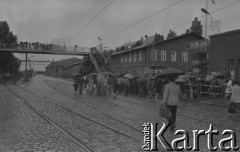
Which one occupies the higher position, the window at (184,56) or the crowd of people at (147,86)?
the window at (184,56)

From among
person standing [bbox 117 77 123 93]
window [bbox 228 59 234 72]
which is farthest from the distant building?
window [bbox 228 59 234 72]

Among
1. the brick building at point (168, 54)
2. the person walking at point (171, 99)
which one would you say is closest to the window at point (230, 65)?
the person walking at point (171, 99)

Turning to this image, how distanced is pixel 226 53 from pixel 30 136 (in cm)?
2343

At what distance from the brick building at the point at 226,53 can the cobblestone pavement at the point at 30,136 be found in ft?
64.7

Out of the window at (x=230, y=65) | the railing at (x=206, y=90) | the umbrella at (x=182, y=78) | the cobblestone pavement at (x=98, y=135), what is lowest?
the cobblestone pavement at (x=98, y=135)

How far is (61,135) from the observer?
9516 mm

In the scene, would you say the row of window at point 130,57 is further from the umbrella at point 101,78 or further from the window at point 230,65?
the umbrella at point 101,78

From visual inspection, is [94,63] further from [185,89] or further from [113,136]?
[113,136]

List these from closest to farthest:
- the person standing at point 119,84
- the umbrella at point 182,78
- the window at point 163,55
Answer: the umbrella at point 182,78 → the person standing at point 119,84 → the window at point 163,55

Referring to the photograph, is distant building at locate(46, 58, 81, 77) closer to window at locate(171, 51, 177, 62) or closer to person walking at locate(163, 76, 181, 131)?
window at locate(171, 51, 177, 62)

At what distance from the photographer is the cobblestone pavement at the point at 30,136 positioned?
7926 mm

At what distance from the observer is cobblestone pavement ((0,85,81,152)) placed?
7926 millimetres

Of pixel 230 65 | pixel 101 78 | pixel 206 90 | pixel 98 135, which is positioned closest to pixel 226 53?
pixel 230 65

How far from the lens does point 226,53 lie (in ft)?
96.4
